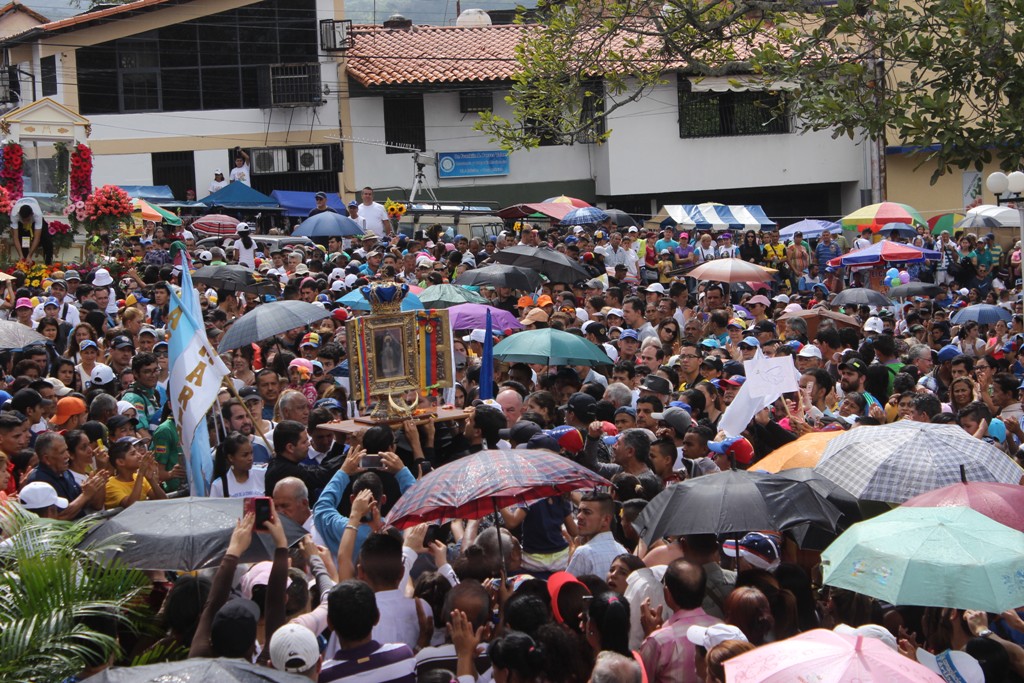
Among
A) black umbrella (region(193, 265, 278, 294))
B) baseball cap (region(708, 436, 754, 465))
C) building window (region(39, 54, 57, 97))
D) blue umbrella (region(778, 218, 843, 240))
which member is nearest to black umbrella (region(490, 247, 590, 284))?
black umbrella (region(193, 265, 278, 294))

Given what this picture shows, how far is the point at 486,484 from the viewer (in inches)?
257

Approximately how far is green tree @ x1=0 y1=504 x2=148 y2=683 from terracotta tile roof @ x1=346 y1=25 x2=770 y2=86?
26971 millimetres

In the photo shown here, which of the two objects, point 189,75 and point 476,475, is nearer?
point 476,475

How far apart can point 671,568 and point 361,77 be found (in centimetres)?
2769

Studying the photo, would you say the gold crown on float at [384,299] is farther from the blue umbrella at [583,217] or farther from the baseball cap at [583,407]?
the blue umbrella at [583,217]

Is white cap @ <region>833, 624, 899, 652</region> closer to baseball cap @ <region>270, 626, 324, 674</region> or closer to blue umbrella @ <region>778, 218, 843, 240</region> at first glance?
baseball cap @ <region>270, 626, 324, 674</region>

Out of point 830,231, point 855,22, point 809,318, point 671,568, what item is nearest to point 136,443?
point 671,568

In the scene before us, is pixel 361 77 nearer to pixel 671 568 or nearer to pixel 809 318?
pixel 809 318

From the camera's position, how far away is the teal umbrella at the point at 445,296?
1384cm

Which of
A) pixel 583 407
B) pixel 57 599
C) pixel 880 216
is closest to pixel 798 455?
pixel 583 407

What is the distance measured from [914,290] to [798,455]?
10994mm

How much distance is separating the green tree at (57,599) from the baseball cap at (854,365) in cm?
709

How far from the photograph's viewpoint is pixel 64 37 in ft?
104

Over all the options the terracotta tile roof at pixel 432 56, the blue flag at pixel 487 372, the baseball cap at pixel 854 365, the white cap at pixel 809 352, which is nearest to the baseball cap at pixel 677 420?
the blue flag at pixel 487 372
